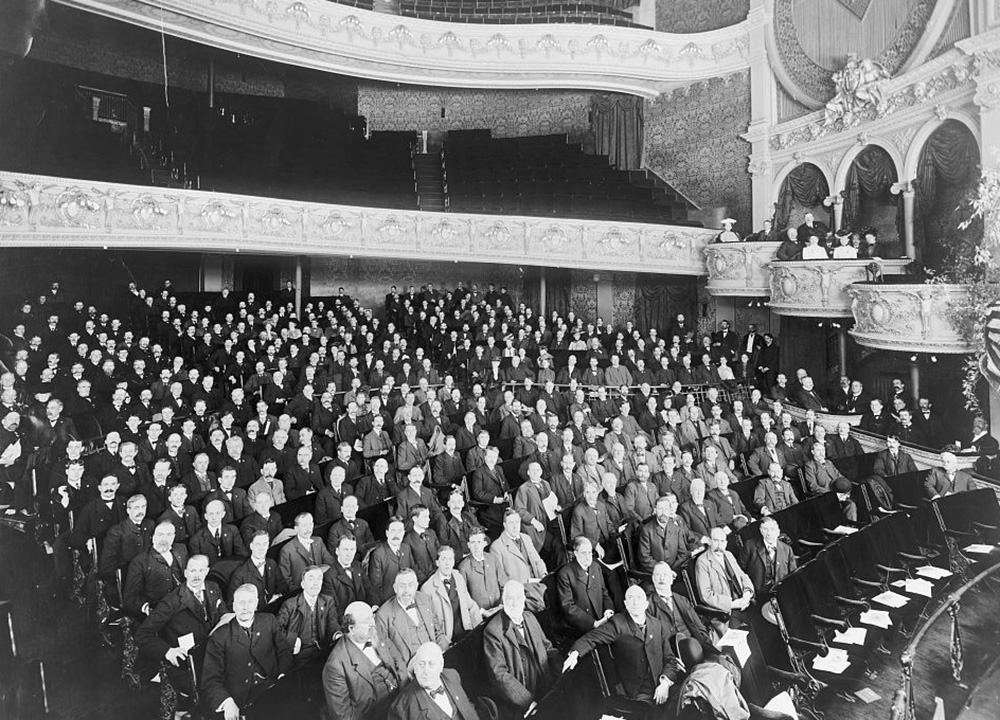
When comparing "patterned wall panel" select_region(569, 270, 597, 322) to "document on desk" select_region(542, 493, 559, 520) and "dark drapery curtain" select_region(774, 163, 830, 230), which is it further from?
"document on desk" select_region(542, 493, 559, 520)

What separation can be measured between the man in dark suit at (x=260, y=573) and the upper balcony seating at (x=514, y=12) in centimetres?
1322

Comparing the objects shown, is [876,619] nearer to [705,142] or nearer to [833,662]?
[833,662]

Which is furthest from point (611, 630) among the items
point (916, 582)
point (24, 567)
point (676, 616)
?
point (24, 567)

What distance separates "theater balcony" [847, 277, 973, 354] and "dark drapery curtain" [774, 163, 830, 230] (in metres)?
3.90

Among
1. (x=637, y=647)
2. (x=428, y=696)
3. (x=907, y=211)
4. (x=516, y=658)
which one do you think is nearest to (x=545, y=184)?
(x=907, y=211)

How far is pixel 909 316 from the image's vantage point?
8.11m

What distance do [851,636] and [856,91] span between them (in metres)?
9.22

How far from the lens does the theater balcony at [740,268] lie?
464 inches

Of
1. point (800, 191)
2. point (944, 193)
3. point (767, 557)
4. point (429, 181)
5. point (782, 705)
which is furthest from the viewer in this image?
point (429, 181)

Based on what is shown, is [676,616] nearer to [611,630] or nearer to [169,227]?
[611,630]

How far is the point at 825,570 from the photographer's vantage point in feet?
14.8

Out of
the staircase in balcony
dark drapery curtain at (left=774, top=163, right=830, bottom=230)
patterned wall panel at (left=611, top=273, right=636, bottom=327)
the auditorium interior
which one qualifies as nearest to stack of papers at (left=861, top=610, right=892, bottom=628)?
the auditorium interior

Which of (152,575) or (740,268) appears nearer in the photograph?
(152,575)

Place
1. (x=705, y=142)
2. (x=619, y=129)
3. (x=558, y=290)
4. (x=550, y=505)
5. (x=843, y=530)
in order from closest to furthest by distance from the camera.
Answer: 1. (x=843, y=530)
2. (x=550, y=505)
3. (x=705, y=142)
4. (x=619, y=129)
5. (x=558, y=290)
